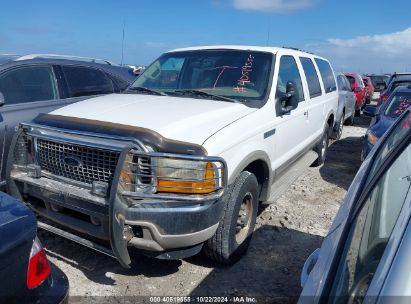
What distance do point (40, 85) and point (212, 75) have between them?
2291mm

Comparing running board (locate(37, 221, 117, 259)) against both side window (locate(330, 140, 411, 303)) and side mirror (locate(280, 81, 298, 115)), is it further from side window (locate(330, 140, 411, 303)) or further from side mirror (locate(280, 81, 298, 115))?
side mirror (locate(280, 81, 298, 115))

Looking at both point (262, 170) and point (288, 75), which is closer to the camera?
point (262, 170)

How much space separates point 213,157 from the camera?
2.86 meters

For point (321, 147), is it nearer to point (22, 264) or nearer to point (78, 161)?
point (78, 161)

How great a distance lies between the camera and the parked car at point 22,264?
177 cm

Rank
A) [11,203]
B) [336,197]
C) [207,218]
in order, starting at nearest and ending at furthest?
[11,203] → [207,218] → [336,197]

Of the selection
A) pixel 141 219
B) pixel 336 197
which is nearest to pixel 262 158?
pixel 141 219

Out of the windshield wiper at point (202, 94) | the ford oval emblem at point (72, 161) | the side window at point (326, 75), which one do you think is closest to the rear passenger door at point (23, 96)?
the ford oval emblem at point (72, 161)

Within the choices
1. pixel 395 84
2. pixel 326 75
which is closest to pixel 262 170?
pixel 326 75

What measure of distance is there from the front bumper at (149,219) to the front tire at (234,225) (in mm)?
280

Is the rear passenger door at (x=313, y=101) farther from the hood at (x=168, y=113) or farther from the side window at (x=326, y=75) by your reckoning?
the hood at (x=168, y=113)

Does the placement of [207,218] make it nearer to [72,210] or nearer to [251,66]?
[72,210]

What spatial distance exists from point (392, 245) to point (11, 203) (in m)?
1.86

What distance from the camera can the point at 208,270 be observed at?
140 inches
